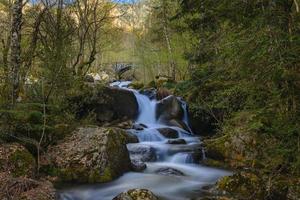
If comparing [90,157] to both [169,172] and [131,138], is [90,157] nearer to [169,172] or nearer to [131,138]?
[169,172]

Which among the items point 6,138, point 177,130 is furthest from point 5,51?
point 177,130

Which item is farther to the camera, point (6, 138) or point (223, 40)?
point (6, 138)

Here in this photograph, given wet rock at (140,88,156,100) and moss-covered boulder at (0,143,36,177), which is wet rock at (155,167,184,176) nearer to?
moss-covered boulder at (0,143,36,177)

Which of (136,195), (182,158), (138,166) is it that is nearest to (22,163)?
(136,195)

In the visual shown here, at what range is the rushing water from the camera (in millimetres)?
9016

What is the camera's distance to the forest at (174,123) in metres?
6.35

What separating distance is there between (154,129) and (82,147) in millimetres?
5949

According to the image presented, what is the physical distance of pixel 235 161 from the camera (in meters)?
11.4

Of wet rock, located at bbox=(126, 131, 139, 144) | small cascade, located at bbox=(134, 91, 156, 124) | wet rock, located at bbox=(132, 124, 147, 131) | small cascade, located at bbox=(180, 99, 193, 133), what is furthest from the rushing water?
small cascade, located at bbox=(134, 91, 156, 124)

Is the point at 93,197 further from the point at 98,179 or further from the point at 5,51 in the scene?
the point at 5,51

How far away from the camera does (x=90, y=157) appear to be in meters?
9.85

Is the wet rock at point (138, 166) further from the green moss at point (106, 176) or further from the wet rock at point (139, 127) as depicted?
the wet rock at point (139, 127)

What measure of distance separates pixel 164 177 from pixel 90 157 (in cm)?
202

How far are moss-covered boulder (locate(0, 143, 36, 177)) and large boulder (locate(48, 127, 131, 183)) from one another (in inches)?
33.1
